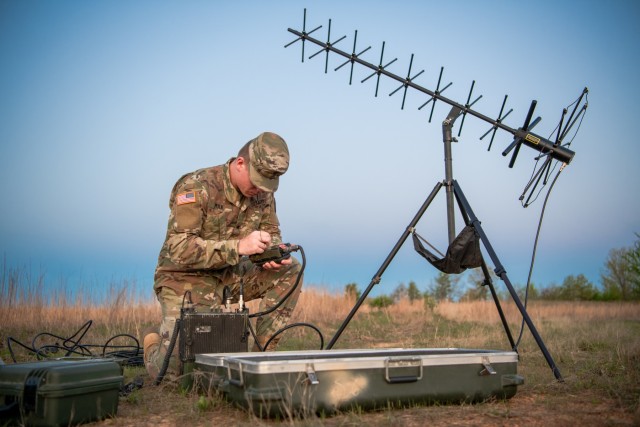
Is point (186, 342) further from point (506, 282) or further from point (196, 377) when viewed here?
point (506, 282)

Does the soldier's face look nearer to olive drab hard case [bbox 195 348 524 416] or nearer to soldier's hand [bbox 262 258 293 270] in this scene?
soldier's hand [bbox 262 258 293 270]

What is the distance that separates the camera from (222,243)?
4.04 meters

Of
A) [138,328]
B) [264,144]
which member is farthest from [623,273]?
[264,144]

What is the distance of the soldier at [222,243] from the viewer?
4.05 metres

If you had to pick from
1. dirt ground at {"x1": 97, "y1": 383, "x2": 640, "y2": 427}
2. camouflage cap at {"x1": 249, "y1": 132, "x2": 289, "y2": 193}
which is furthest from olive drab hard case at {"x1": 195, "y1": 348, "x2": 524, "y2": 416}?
camouflage cap at {"x1": 249, "y1": 132, "x2": 289, "y2": 193}

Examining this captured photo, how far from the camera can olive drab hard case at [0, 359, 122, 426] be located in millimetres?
2596

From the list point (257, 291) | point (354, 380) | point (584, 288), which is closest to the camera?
point (354, 380)

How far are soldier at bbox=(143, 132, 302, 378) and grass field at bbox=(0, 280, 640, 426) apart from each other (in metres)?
0.68

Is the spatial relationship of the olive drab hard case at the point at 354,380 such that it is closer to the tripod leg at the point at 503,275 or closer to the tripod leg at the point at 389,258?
the tripod leg at the point at 503,275

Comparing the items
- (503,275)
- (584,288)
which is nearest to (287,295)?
(503,275)

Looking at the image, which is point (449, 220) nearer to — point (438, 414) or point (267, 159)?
point (267, 159)

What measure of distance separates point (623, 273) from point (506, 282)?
72.2 ft

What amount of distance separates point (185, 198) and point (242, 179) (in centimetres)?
46

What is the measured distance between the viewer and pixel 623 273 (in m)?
23.0
